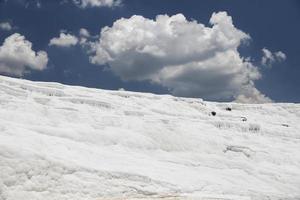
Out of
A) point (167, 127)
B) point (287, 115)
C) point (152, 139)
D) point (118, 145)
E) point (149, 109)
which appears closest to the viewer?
point (118, 145)

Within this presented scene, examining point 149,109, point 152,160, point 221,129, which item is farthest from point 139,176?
point 149,109

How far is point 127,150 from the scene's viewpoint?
2244 cm

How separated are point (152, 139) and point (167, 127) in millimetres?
2762

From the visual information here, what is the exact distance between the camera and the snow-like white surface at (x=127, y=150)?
16.3 m

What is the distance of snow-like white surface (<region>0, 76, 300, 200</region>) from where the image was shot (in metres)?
16.3

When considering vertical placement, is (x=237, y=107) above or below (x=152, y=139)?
above

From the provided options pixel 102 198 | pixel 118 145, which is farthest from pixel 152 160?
pixel 102 198

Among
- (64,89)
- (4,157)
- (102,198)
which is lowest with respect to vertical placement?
(102,198)

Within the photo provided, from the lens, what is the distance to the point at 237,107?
43.4 metres

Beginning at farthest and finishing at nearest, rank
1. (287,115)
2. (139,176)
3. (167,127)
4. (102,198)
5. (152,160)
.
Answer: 1. (287,115)
2. (167,127)
3. (152,160)
4. (139,176)
5. (102,198)

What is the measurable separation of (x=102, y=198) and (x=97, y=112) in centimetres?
1386

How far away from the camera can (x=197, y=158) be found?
77.9 feet

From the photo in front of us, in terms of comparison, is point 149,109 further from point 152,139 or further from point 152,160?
point 152,160

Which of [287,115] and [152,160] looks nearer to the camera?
[152,160]
